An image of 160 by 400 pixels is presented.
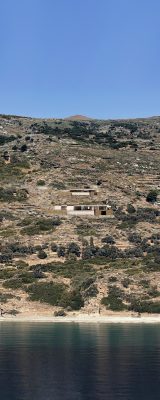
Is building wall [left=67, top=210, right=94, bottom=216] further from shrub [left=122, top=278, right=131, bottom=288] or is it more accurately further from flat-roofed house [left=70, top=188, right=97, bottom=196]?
shrub [left=122, top=278, right=131, bottom=288]

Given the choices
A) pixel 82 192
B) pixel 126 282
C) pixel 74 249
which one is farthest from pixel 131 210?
pixel 126 282

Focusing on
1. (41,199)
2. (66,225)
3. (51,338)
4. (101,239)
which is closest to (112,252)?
(101,239)

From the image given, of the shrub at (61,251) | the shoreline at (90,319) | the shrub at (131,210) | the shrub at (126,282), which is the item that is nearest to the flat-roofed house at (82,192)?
the shrub at (131,210)

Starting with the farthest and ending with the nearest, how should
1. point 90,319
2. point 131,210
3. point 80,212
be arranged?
1. point 131,210
2. point 80,212
3. point 90,319

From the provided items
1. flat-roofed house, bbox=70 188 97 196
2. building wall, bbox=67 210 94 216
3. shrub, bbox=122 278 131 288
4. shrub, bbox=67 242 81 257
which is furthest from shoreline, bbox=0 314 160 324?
flat-roofed house, bbox=70 188 97 196

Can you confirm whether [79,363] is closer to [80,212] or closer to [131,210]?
[80,212]

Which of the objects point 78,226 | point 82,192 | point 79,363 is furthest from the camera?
point 82,192

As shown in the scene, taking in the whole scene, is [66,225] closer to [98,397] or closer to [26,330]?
[26,330]
